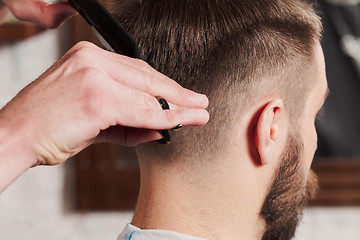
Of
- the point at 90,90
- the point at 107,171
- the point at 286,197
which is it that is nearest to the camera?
the point at 90,90

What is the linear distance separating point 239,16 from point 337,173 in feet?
4.75

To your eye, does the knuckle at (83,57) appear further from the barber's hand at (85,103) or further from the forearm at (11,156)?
the forearm at (11,156)

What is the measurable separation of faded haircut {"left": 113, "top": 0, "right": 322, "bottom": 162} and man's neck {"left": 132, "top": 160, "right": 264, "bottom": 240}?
6cm

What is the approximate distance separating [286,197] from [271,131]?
0.21 metres

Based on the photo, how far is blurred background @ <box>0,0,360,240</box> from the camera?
2.27m

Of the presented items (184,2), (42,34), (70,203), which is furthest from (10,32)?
(184,2)

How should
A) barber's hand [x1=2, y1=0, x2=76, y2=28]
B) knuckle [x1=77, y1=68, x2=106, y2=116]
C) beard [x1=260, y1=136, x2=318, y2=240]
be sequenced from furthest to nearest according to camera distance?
beard [x1=260, y1=136, x2=318, y2=240]
barber's hand [x1=2, y1=0, x2=76, y2=28]
knuckle [x1=77, y1=68, x2=106, y2=116]

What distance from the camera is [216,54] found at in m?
1.07

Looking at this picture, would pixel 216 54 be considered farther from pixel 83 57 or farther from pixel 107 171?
pixel 107 171

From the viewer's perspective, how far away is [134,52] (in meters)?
0.85

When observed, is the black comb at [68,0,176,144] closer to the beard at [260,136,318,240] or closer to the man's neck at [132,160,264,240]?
the man's neck at [132,160,264,240]

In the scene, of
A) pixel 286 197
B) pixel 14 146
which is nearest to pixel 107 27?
pixel 14 146

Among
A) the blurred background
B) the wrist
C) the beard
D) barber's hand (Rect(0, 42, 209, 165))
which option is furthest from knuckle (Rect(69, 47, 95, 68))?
the blurred background

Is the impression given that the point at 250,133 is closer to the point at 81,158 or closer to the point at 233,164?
A: the point at 233,164
